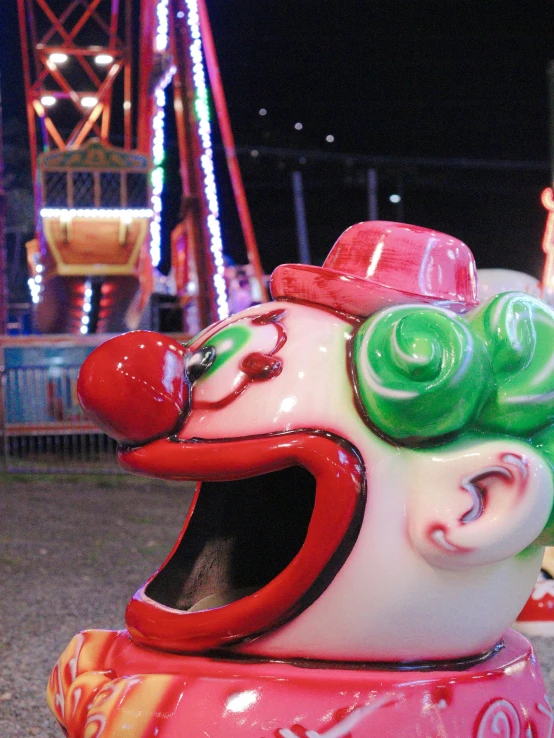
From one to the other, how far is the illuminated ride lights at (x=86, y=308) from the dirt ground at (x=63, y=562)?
5697mm

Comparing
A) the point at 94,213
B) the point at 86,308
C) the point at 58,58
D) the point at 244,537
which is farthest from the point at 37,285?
the point at 244,537

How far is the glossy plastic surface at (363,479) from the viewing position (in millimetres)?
1292

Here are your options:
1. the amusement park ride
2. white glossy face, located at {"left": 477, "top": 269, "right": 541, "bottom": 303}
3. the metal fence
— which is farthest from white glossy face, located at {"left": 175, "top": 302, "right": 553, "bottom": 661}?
the amusement park ride

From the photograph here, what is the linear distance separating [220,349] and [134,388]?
18cm

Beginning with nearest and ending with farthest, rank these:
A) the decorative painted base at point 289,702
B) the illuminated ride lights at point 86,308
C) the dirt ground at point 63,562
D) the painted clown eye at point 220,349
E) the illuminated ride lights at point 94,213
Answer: the decorative painted base at point 289,702
the painted clown eye at point 220,349
the dirt ground at point 63,562
the illuminated ride lights at point 94,213
the illuminated ride lights at point 86,308

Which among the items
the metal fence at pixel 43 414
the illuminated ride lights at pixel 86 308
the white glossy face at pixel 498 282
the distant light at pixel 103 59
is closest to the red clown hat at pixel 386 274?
the white glossy face at pixel 498 282

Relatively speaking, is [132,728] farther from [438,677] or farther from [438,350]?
[438,350]

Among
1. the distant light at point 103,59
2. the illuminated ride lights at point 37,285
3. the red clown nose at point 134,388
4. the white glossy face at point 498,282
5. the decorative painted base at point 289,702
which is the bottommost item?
the illuminated ride lights at point 37,285

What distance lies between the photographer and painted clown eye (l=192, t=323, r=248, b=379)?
1428mm

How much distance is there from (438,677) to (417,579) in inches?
6.6

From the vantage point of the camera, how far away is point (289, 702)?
1.29 meters

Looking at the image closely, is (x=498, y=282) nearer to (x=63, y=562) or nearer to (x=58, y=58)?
(x=63, y=562)

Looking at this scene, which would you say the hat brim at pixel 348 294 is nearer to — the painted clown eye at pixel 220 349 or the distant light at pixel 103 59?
the painted clown eye at pixel 220 349

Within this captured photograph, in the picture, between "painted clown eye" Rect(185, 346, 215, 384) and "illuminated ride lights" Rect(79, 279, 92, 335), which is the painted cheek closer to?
"painted clown eye" Rect(185, 346, 215, 384)
